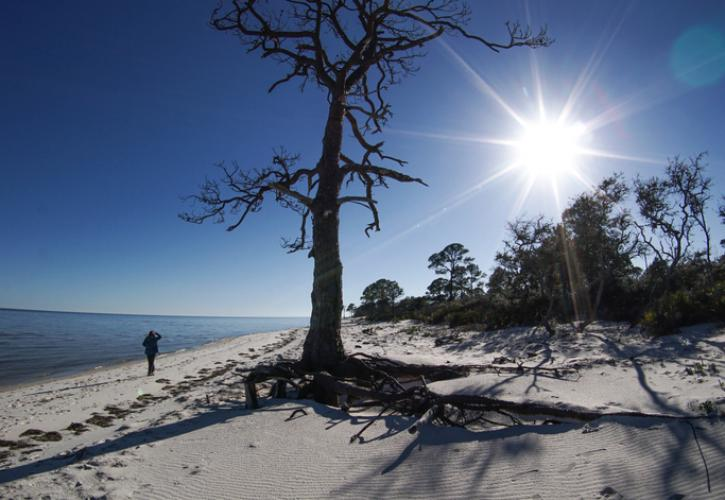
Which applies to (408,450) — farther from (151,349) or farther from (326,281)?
(151,349)

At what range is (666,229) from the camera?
14.1 m

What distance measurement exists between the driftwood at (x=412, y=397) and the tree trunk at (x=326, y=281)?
351mm

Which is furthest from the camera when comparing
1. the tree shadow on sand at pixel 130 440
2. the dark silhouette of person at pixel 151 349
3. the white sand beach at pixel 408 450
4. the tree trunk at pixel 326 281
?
the dark silhouette of person at pixel 151 349

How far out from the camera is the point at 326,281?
6785 mm

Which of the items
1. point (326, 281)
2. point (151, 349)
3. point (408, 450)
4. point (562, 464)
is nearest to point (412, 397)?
point (408, 450)

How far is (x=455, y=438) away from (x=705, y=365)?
5.35 m

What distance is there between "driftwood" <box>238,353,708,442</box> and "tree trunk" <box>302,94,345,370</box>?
1.15 ft

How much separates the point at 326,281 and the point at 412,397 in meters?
3.30

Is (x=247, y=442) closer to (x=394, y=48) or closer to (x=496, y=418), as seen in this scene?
(x=496, y=418)

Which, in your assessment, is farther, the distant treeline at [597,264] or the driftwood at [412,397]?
the distant treeline at [597,264]

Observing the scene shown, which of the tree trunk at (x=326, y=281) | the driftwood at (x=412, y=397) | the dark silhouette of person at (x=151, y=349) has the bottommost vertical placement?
the dark silhouette of person at (x=151, y=349)

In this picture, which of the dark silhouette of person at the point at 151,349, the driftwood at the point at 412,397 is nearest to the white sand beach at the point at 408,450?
the driftwood at the point at 412,397

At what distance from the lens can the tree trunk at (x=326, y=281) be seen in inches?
261

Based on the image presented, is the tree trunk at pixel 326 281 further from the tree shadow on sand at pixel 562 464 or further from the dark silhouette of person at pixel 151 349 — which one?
the dark silhouette of person at pixel 151 349
